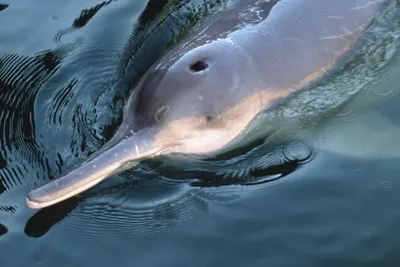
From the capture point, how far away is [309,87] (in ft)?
23.3

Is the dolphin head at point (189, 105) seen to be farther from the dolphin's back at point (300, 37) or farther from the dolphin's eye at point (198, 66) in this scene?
the dolphin's back at point (300, 37)

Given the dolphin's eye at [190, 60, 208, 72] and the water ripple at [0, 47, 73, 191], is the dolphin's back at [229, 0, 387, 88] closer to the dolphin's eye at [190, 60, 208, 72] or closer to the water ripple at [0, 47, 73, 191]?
the dolphin's eye at [190, 60, 208, 72]

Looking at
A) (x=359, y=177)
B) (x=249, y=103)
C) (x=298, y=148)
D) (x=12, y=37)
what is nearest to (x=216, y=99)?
(x=249, y=103)

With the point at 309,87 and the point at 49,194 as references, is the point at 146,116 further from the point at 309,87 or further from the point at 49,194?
the point at 309,87

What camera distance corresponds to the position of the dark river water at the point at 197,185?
589 cm

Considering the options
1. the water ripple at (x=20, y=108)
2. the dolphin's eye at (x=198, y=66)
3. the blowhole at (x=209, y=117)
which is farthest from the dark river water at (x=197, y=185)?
the dolphin's eye at (x=198, y=66)

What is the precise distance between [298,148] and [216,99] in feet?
2.85

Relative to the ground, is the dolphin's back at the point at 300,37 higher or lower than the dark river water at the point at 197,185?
higher

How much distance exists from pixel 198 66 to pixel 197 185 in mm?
993

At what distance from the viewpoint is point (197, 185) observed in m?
6.37

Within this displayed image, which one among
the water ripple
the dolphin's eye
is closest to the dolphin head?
the dolphin's eye

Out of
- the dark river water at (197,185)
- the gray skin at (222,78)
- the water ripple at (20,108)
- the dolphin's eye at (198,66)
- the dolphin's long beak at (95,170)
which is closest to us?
the dolphin's long beak at (95,170)

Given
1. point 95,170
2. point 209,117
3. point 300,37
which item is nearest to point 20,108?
point 95,170

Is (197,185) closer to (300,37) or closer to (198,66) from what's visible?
(198,66)
